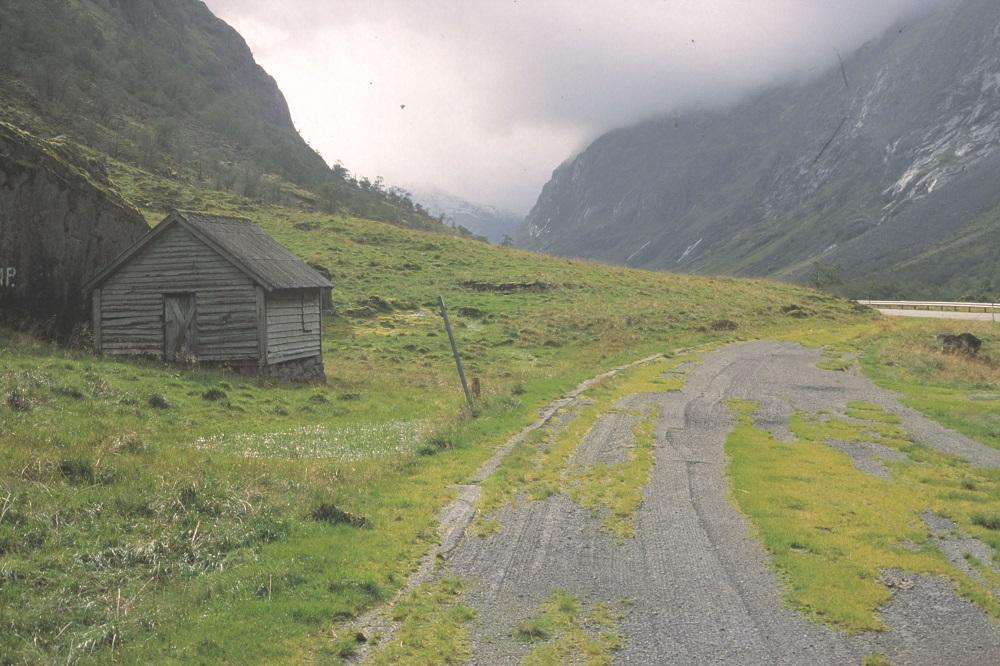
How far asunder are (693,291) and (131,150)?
73424mm

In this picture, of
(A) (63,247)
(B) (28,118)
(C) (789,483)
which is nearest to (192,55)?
(B) (28,118)

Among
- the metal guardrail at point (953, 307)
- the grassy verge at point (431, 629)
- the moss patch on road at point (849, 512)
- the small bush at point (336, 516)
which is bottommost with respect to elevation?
the grassy verge at point (431, 629)

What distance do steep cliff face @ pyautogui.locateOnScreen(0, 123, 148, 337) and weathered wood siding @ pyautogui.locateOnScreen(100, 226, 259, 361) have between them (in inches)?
57.6

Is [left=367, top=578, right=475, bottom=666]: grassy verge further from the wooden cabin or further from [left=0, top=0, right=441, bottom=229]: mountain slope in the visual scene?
[left=0, top=0, right=441, bottom=229]: mountain slope

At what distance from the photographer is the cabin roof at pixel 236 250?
88.2 ft

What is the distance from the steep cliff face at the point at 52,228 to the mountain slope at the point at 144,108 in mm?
47653

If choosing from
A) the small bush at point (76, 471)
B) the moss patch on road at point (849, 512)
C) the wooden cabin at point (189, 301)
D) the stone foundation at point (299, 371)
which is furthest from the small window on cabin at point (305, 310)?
the small bush at point (76, 471)

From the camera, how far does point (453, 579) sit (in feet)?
30.3

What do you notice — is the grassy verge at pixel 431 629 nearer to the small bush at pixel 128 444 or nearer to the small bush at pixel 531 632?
the small bush at pixel 531 632

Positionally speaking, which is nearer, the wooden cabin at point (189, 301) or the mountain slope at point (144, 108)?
the wooden cabin at point (189, 301)

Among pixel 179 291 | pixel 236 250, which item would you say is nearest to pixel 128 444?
pixel 236 250

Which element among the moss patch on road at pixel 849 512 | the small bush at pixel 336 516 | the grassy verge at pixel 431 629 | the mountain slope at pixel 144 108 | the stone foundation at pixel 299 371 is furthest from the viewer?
the mountain slope at pixel 144 108

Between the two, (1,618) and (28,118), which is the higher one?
(28,118)

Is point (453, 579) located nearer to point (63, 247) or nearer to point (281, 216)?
point (63, 247)
